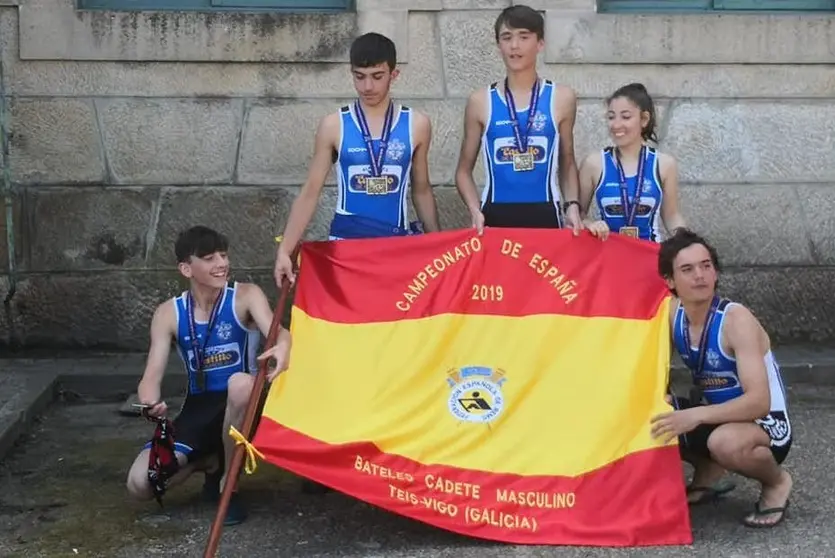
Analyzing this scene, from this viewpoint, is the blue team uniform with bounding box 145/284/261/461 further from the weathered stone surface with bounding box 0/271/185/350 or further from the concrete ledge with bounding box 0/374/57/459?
the weathered stone surface with bounding box 0/271/185/350

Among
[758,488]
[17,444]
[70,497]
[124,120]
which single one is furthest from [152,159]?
[758,488]

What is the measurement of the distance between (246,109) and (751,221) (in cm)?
326

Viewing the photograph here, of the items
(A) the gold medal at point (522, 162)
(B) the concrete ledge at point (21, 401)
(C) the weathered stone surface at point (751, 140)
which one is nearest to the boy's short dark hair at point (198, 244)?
(A) the gold medal at point (522, 162)

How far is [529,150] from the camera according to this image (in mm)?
6375

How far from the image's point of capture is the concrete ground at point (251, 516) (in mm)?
5477

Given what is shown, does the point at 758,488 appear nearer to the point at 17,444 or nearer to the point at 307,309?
the point at 307,309

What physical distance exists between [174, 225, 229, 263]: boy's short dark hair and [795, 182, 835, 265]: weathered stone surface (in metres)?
4.31

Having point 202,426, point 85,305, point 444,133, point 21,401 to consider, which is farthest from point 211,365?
point 444,133

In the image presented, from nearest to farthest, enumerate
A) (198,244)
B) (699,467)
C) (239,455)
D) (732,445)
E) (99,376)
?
(239,455), (732,445), (699,467), (198,244), (99,376)

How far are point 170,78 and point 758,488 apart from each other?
4.36 meters

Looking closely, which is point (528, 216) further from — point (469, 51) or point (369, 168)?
point (469, 51)

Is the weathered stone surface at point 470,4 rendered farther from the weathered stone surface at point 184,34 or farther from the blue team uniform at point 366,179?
the blue team uniform at point 366,179

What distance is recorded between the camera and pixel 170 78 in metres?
8.45

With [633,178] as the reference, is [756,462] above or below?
below
